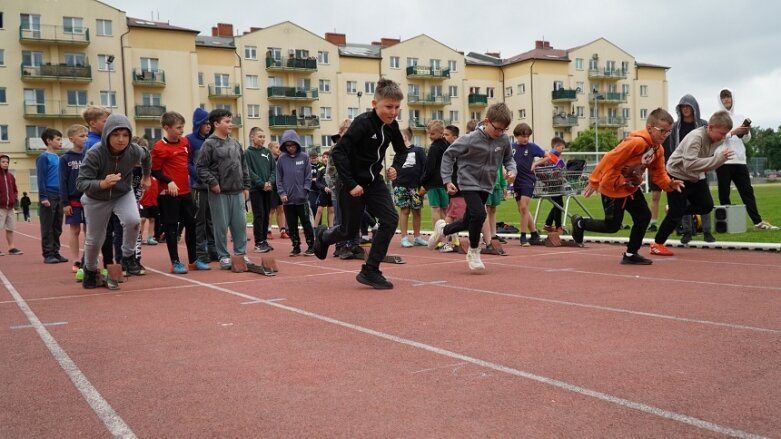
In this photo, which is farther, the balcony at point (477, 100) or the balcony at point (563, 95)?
the balcony at point (563, 95)

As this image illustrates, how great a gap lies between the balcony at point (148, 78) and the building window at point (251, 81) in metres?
9.30

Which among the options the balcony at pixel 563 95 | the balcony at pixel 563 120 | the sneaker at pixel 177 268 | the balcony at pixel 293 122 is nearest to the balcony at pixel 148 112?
the balcony at pixel 293 122

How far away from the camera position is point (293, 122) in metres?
72.0

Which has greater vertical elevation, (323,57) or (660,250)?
(323,57)

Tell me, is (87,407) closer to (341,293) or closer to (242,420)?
(242,420)

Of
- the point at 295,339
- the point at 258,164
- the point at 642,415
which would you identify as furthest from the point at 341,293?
the point at 258,164

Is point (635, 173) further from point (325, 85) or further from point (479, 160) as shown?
point (325, 85)

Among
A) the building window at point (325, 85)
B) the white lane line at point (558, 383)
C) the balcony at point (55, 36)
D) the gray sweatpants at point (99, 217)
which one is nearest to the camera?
the white lane line at point (558, 383)

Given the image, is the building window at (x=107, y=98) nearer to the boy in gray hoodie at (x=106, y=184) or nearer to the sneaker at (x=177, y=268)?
the sneaker at (x=177, y=268)

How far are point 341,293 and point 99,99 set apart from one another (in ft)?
208

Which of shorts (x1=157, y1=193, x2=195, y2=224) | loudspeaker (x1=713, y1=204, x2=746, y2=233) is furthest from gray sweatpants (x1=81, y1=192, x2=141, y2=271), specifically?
loudspeaker (x1=713, y1=204, x2=746, y2=233)

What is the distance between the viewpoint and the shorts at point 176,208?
9.07 m

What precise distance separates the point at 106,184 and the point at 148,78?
198 ft

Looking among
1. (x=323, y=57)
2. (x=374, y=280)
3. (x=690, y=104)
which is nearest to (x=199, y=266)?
(x=374, y=280)
